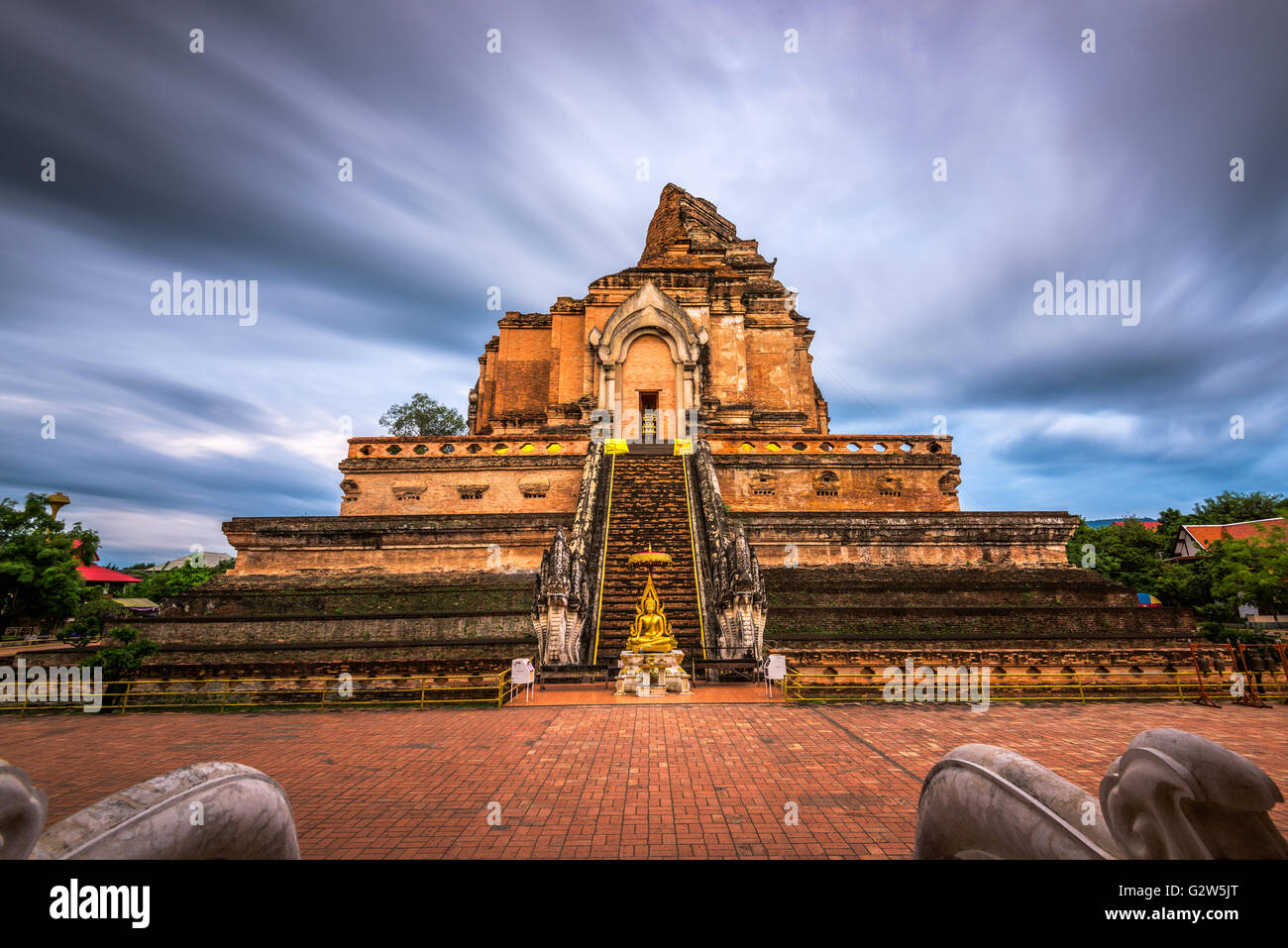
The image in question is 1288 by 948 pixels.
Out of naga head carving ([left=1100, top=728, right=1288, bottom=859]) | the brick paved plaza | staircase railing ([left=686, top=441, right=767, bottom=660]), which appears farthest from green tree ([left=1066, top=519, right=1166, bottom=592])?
naga head carving ([left=1100, top=728, right=1288, bottom=859])

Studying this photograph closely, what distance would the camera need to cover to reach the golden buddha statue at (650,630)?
1127cm

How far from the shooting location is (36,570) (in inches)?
503

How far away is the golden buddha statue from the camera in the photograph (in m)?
11.3

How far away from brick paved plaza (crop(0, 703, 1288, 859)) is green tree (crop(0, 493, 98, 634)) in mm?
3810

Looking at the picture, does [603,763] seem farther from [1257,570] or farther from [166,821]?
[1257,570]

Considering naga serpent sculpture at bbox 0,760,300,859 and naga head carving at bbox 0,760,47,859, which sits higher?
naga head carving at bbox 0,760,47,859

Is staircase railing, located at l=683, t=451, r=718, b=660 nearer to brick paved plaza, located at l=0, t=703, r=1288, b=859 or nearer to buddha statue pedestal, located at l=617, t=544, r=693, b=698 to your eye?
buddha statue pedestal, located at l=617, t=544, r=693, b=698

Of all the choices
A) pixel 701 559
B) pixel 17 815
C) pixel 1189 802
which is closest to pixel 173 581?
pixel 701 559

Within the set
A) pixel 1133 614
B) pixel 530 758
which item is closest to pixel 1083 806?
pixel 530 758

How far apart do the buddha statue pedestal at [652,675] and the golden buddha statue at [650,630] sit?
21 cm

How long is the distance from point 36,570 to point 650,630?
1400 cm

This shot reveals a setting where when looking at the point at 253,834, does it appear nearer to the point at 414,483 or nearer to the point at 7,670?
the point at 7,670

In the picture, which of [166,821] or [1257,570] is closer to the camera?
[166,821]

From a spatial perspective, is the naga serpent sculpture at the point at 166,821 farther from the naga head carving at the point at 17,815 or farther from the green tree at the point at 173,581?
the green tree at the point at 173,581
